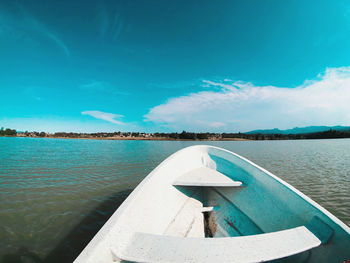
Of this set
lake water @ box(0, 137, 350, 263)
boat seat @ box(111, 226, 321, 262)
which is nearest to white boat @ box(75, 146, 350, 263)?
boat seat @ box(111, 226, 321, 262)

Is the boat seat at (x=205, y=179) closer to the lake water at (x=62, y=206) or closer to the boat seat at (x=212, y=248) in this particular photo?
the boat seat at (x=212, y=248)

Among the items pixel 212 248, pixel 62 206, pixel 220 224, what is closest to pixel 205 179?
pixel 220 224

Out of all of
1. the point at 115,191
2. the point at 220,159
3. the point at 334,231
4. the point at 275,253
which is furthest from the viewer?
the point at 115,191

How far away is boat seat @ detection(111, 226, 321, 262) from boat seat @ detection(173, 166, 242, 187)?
5.29 ft

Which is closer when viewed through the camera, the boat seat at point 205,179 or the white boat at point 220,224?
the white boat at point 220,224

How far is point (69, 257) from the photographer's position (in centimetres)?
280

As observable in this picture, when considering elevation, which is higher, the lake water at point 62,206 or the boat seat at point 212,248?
the boat seat at point 212,248

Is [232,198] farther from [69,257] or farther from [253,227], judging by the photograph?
[69,257]

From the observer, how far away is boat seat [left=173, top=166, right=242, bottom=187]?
328 cm

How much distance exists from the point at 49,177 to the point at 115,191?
4.48 m

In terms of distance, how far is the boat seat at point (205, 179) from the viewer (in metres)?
3.28

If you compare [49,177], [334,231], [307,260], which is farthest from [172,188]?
[49,177]

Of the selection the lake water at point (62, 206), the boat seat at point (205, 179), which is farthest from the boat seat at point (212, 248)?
the lake water at point (62, 206)

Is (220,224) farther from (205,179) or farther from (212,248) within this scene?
(212,248)
